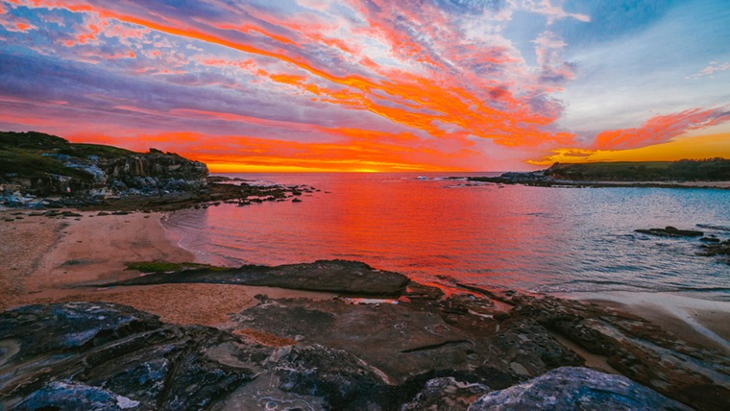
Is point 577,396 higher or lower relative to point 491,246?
higher

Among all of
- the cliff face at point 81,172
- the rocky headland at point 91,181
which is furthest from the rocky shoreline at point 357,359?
the cliff face at point 81,172

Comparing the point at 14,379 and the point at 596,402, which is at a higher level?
the point at 596,402

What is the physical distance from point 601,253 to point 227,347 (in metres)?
20.9

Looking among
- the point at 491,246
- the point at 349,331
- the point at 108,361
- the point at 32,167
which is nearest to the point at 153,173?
the point at 32,167

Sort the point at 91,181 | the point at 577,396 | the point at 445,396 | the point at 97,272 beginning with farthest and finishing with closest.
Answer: the point at 91,181
the point at 97,272
the point at 445,396
the point at 577,396

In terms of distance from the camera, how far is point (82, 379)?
4.68 meters

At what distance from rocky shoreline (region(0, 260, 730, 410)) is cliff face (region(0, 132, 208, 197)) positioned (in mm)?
36149

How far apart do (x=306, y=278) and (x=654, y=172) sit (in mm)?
139942

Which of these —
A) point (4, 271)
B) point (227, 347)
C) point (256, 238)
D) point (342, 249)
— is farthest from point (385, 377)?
point (256, 238)

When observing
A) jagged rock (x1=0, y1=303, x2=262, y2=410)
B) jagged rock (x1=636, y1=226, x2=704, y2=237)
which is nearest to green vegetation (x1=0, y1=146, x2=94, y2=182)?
jagged rock (x1=0, y1=303, x2=262, y2=410)

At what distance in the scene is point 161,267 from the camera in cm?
1359

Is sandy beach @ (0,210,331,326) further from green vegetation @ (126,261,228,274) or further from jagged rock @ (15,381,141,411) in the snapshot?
jagged rock @ (15,381,141,411)

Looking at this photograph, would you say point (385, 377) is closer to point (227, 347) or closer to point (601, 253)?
point (227, 347)

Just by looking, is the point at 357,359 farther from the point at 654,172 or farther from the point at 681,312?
the point at 654,172
